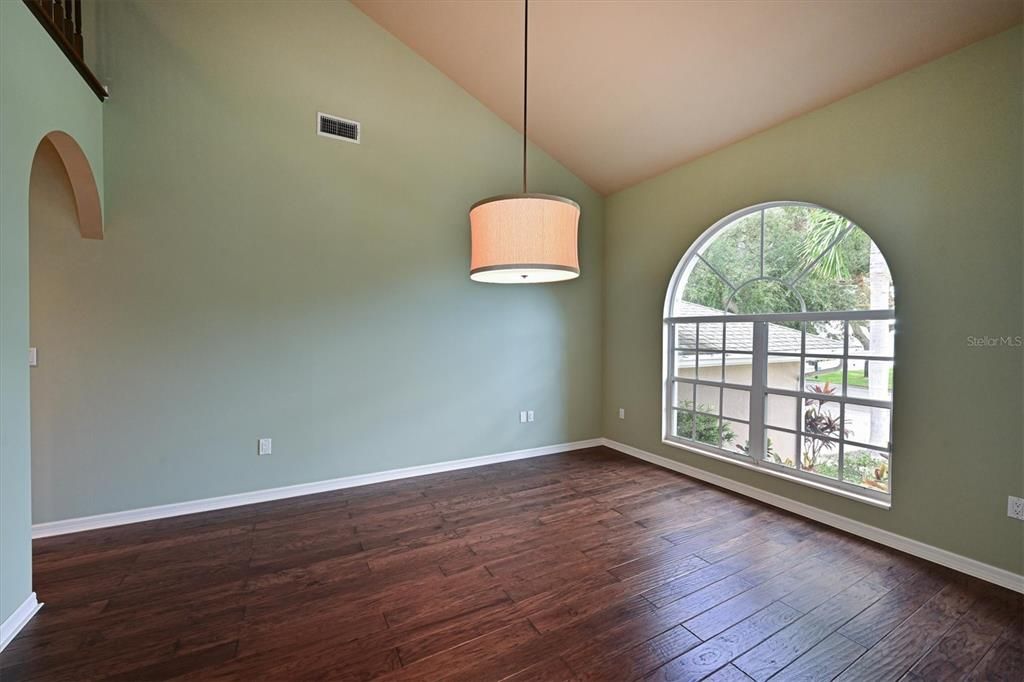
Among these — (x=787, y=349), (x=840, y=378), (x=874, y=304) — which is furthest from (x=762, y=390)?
(x=874, y=304)

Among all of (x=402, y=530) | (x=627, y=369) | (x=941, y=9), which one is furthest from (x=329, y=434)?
(x=941, y=9)

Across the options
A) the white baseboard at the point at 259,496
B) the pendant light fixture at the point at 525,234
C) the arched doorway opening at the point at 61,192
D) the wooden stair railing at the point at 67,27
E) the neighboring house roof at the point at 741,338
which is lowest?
the white baseboard at the point at 259,496

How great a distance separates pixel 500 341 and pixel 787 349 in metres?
2.46

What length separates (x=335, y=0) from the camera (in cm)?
352

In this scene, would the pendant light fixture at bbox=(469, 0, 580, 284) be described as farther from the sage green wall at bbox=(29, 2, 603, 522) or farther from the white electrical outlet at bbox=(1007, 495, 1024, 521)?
the white electrical outlet at bbox=(1007, 495, 1024, 521)

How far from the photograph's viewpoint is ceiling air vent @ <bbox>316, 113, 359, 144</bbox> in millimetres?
3469

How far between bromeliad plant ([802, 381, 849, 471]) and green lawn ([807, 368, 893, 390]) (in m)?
0.04

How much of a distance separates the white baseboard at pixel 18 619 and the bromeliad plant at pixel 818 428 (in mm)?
4505

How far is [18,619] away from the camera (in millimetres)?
1843

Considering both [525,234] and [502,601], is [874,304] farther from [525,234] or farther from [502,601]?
[502,601]

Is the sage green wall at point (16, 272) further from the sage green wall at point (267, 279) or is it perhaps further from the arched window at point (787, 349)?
the arched window at point (787, 349)

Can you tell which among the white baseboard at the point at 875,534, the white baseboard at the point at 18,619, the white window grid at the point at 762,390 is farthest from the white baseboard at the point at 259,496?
the white baseboard at the point at 875,534

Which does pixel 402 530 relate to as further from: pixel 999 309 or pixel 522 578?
pixel 999 309

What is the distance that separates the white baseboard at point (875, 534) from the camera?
221 cm
